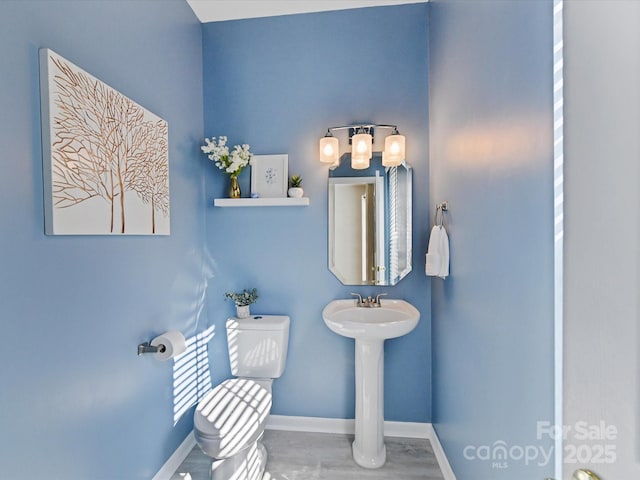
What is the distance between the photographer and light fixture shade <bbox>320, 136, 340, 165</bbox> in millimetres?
1933

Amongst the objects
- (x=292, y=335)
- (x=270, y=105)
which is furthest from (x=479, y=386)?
(x=270, y=105)

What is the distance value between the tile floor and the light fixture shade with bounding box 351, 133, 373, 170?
1.79m

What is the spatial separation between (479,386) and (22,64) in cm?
196

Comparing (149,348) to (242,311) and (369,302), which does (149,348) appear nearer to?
(242,311)

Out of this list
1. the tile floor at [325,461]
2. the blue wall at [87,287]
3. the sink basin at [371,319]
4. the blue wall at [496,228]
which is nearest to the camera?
the blue wall at [496,228]

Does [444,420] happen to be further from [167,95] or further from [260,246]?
[167,95]

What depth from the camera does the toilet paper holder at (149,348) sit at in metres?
1.45

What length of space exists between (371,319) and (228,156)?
4.61 ft

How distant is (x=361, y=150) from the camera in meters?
1.91

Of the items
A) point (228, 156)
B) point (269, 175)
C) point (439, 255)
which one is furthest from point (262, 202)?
point (439, 255)

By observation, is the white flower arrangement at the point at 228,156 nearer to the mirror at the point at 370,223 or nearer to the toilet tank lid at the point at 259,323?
the mirror at the point at 370,223

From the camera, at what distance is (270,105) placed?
209 cm

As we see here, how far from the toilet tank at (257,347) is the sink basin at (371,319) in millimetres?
351

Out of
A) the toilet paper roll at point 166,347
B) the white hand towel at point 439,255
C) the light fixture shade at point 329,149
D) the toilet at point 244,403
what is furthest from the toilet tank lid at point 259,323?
the light fixture shade at point 329,149
